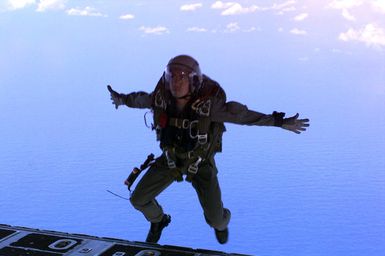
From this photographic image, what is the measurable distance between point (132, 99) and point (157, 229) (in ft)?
3.58

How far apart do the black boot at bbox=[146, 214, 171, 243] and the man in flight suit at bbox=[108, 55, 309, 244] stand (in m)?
0.25

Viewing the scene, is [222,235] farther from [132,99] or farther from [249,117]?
[132,99]

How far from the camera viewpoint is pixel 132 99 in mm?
4277

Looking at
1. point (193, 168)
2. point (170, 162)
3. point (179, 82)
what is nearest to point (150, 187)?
point (170, 162)

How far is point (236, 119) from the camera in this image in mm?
3875

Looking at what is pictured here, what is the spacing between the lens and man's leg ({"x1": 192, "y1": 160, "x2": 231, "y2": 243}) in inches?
160

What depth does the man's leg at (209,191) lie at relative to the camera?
4066mm

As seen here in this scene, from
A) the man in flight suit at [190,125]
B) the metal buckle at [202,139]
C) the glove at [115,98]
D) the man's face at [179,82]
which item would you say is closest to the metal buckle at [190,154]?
the man in flight suit at [190,125]

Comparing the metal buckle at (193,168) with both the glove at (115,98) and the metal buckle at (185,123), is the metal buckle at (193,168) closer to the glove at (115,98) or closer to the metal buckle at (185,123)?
the metal buckle at (185,123)

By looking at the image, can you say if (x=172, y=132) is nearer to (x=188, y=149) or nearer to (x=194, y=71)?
(x=188, y=149)

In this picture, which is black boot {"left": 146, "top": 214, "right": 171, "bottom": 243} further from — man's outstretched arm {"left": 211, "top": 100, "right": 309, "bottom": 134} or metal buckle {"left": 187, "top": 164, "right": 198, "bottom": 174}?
man's outstretched arm {"left": 211, "top": 100, "right": 309, "bottom": 134}

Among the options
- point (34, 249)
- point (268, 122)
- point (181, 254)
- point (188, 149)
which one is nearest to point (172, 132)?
point (188, 149)

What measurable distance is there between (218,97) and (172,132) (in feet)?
1.35

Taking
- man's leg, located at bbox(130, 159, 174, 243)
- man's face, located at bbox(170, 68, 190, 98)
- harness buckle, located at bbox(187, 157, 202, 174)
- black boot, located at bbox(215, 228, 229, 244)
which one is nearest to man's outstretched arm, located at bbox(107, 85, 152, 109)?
man's face, located at bbox(170, 68, 190, 98)
